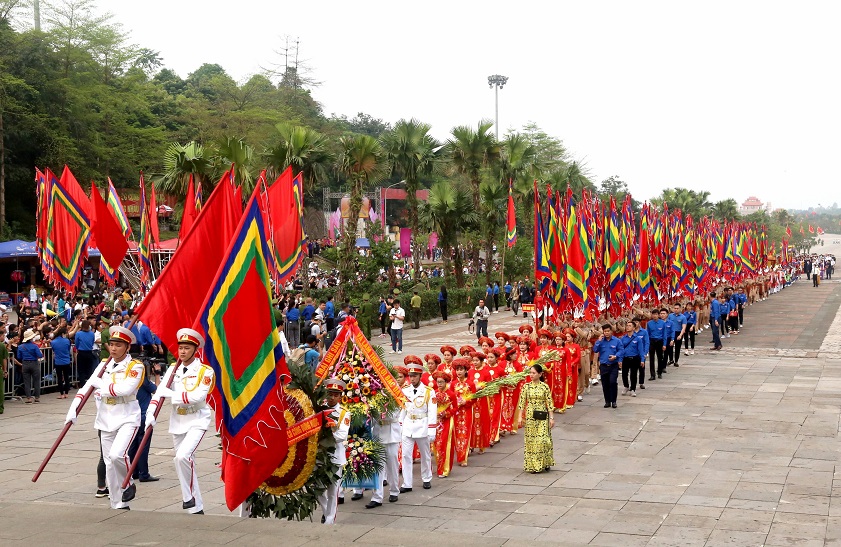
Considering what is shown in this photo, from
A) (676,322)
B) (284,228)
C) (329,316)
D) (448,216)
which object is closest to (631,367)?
(676,322)

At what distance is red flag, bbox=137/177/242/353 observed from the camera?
1029 cm

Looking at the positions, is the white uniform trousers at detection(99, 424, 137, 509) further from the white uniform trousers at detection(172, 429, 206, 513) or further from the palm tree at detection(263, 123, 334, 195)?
the palm tree at detection(263, 123, 334, 195)

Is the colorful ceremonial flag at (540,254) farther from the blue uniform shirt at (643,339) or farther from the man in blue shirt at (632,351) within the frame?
the man in blue shirt at (632,351)

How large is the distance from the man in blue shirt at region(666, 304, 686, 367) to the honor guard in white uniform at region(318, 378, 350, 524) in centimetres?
1483

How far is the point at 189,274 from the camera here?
10469 mm

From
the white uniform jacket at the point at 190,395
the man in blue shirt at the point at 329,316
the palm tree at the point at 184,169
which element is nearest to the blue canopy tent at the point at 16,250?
the palm tree at the point at 184,169

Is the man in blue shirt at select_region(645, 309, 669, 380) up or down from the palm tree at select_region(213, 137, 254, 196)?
down

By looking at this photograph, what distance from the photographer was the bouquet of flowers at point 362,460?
35.6ft

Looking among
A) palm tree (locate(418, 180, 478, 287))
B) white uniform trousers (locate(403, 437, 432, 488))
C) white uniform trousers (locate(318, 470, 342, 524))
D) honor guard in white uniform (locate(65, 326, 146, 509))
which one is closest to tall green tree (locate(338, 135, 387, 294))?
palm tree (locate(418, 180, 478, 287))

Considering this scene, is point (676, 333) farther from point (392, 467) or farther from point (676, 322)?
point (392, 467)

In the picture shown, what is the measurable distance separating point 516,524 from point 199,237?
460 cm

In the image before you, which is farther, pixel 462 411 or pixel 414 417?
pixel 462 411

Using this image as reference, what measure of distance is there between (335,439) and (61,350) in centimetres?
1135

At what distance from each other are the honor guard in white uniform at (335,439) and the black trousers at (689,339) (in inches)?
736
